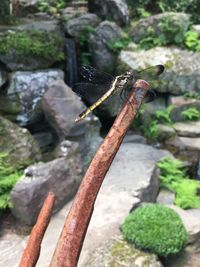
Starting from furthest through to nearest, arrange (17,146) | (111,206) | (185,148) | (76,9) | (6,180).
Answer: (76,9) → (185,148) → (17,146) → (111,206) → (6,180)

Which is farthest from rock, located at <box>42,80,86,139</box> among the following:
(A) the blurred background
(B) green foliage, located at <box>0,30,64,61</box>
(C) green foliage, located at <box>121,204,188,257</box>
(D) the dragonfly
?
(D) the dragonfly

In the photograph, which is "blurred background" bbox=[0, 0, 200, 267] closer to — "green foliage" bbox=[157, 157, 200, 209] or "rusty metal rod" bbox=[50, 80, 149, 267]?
"green foliage" bbox=[157, 157, 200, 209]

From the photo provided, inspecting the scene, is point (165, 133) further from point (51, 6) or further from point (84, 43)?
point (51, 6)

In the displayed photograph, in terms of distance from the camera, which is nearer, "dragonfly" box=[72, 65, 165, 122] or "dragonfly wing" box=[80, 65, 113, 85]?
"dragonfly" box=[72, 65, 165, 122]

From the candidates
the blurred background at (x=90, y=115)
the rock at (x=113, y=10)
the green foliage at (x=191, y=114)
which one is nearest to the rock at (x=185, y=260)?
the blurred background at (x=90, y=115)

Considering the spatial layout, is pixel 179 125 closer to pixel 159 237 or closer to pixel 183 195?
pixel 183 195

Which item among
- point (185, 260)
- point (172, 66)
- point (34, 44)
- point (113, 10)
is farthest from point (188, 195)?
point (113, 10)
